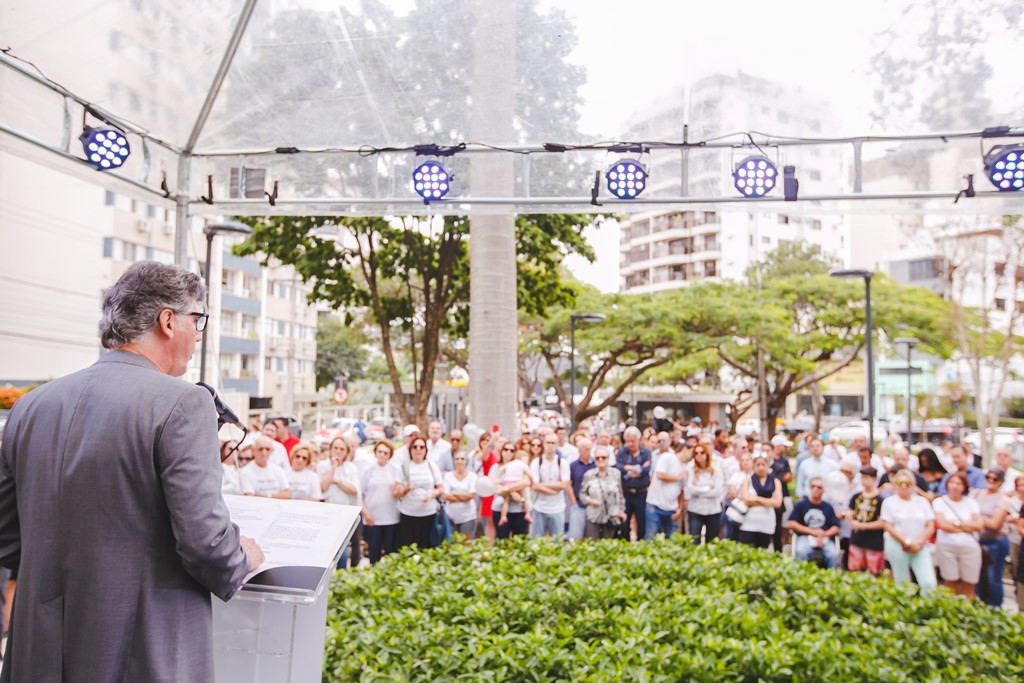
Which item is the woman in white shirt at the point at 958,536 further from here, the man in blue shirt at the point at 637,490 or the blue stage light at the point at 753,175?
the blue stage light at the point at 753,175

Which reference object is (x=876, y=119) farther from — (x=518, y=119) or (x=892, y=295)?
(x=892, y=295)

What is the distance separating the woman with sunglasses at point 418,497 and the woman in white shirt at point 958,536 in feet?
17.4

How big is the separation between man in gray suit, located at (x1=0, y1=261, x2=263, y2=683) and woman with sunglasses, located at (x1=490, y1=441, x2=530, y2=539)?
311 inches

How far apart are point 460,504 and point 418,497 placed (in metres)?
0.57

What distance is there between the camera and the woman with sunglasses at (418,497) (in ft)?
31.0

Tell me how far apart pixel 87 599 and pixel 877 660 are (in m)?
3.84

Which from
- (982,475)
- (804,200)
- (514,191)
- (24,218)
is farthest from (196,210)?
(982,475)

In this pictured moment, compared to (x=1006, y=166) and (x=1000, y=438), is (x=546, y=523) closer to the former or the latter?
(x=1006, y=166)

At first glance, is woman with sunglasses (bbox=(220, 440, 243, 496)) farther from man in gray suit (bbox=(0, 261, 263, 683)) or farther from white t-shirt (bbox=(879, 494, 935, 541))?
white t-shirt (bbox=(879, 494, 935, 541))

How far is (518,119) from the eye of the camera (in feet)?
27.1

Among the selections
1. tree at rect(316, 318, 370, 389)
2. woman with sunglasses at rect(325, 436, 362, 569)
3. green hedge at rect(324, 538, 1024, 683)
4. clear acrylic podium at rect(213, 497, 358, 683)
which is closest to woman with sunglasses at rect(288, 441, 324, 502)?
woman with sunglasses at rect(325, 436, 362, 569)

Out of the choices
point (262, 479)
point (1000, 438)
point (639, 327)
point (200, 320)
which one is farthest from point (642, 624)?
point (1000, 438)

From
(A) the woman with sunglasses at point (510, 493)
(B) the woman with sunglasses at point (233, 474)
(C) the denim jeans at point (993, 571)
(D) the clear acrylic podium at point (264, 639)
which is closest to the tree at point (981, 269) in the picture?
(C) the denim jeans at point (993, 571)

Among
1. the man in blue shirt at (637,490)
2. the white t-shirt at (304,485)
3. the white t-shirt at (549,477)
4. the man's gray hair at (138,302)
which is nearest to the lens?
the man's gray hair at (138,302)
